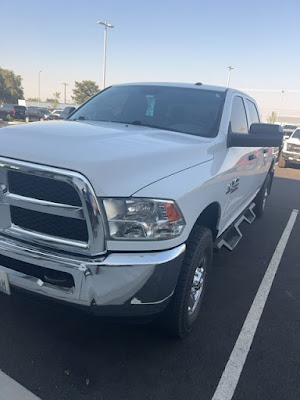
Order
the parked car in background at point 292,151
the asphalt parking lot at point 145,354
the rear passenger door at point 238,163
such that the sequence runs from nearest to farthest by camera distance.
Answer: the asphalt parking lot at point 145,354, the rear passenger door at point 238,163, the parked car in background at point 292,151

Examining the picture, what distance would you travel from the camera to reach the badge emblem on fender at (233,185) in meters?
3.18

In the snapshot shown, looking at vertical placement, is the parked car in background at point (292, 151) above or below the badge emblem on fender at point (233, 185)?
below

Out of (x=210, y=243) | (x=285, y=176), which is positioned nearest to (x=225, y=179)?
(x=210, y=243)

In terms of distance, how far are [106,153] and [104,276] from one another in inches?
28.8

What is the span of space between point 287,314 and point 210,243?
1140mm

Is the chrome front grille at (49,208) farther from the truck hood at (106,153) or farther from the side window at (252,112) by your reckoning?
the side window at (252,112)

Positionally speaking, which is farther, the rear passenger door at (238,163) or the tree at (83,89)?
the tree at (83,89)

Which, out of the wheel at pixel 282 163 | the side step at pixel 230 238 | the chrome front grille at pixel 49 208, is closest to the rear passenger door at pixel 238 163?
the side step at pixel 230 238

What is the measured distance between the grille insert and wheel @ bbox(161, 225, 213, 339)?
795mm

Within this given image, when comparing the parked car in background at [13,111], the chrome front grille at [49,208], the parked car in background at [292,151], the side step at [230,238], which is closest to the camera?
the chrome front grille at [49,208]

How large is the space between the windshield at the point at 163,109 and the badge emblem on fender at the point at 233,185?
49 centimetres

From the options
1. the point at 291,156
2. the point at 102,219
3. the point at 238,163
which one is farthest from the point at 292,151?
the point at 102,219

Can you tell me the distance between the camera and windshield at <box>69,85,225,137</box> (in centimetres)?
331

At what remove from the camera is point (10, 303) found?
303 cm
